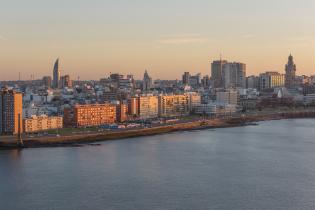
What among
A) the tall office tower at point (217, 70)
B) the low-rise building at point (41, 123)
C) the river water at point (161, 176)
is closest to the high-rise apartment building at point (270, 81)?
the tall office tower at point (217, 70)

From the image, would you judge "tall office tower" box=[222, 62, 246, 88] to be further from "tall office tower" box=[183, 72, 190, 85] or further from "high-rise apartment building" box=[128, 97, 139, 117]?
"high-rise apartment building" box=[128, 97, 139, 117]

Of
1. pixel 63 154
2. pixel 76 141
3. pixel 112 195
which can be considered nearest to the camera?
pixel 112 195

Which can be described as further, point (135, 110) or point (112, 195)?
point (135, 110)

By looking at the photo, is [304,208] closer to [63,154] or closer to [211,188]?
[211,188]

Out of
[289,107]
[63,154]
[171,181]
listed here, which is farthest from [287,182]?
[289,107]

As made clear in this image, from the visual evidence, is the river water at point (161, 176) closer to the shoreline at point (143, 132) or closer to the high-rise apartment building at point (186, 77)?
the shoreline at point (143, 132)

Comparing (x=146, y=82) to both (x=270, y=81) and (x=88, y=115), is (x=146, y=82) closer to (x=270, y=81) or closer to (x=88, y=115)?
(x=270, y=81)
